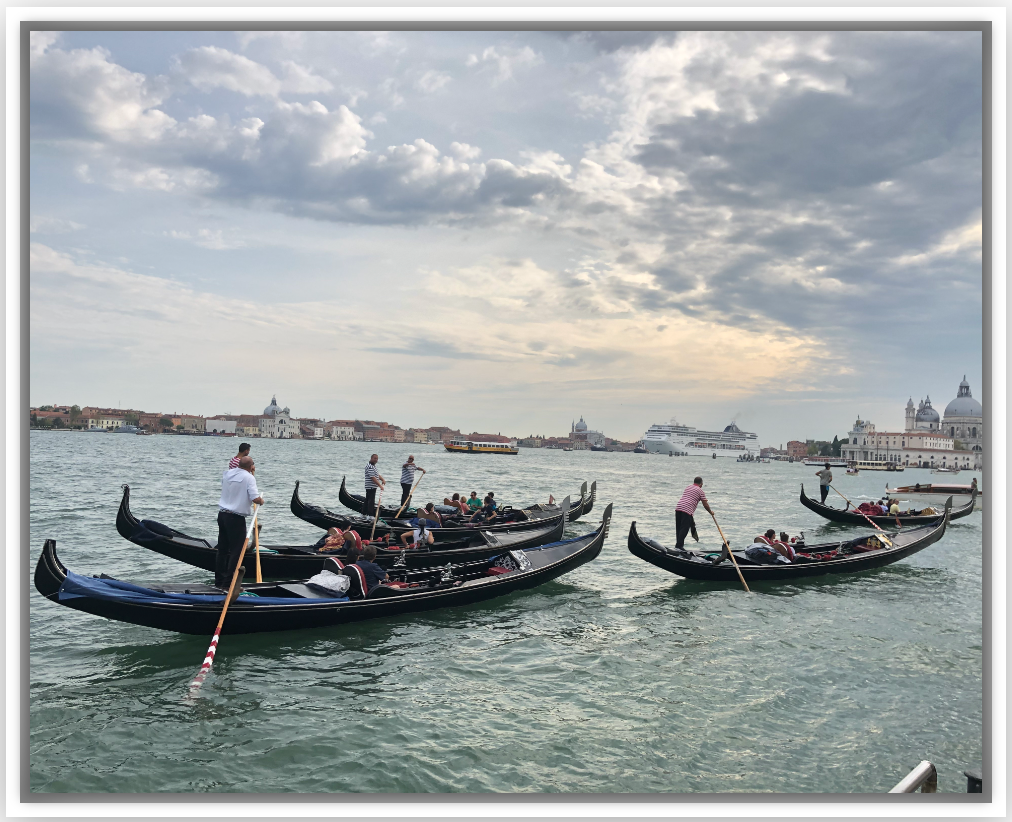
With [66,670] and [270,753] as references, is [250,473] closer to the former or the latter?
[66,670]

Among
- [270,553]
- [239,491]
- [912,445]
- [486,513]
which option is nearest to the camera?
[239,491]

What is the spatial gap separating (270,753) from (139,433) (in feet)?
352

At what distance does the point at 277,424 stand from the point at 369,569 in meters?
116

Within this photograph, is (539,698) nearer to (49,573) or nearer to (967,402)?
(49,573)

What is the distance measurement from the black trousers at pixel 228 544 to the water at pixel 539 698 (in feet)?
2.11

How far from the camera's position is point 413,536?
32.0ft

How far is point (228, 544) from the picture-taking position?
19.8 feet

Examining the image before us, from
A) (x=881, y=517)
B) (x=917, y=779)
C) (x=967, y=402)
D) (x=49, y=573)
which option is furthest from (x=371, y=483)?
(x=881, y=517)

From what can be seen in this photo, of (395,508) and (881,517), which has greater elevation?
(395,508)

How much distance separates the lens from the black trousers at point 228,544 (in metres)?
5.96

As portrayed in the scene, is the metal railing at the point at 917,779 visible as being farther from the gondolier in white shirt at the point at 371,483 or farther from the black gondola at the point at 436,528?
the gondolier in white shirt at the point at 371,483

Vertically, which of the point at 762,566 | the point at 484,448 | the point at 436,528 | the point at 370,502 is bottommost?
the point at 484,448

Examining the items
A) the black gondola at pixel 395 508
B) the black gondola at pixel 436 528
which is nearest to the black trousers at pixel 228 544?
the black gondola at pixel 436 528
